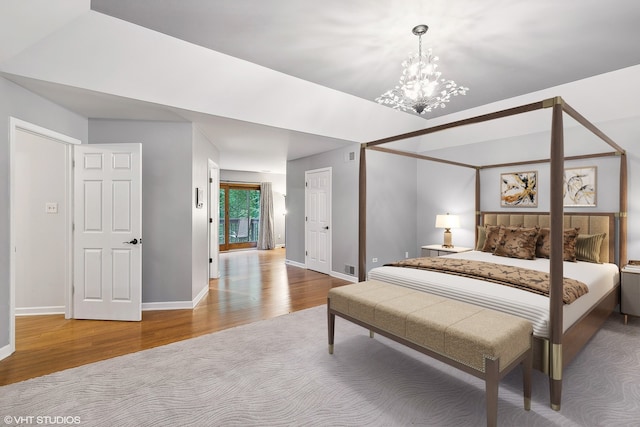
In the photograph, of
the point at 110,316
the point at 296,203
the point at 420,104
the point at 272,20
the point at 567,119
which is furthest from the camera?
the point at 296,203

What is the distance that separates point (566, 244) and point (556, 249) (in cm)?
236

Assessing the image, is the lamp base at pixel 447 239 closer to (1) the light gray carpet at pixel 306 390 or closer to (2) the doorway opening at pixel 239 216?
(1) the light gray carpet at pixel 306 390

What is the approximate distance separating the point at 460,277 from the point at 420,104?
1760 mm

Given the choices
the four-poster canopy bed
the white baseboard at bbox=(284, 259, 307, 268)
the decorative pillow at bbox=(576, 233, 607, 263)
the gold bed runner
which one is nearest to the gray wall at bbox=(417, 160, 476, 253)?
the four-poster canopy bed

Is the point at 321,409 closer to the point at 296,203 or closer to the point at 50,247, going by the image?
the point at 50,247

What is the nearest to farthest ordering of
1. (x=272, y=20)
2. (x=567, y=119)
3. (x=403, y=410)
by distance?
(x=403, y=410)
(x=272, y=20)
(x=567, y=119)

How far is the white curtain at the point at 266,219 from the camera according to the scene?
932cm

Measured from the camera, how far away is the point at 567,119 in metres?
4.04

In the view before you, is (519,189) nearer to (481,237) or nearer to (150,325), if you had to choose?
(481,237)

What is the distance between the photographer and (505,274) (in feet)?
8.91

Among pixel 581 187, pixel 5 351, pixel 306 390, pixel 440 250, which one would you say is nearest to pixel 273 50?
pixel 306 390

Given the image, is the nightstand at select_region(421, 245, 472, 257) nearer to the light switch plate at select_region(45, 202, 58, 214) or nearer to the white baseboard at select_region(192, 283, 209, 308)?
the white baseboard at select_region(192, 283, 209, 308)

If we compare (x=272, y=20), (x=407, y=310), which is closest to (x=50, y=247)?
(x=272, y=20)

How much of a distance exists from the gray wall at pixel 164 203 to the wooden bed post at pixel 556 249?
12.1 ft
